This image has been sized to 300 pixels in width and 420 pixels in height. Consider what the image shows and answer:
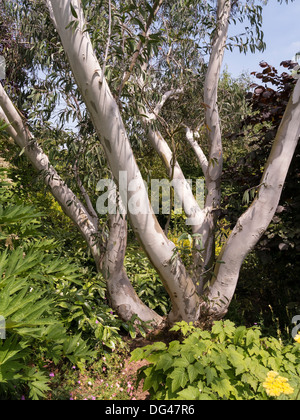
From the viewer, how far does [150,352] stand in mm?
2582

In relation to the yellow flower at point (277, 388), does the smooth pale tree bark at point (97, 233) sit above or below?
above

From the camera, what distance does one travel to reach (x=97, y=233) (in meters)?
3.91

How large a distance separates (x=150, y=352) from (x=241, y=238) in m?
1.37

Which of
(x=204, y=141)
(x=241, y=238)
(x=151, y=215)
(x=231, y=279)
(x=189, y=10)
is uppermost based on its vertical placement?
(x=189, y=10)

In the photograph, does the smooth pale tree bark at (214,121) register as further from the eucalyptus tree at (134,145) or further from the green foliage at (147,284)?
the green foliage at (147,284)

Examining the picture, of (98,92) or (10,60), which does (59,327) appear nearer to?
(98,92)

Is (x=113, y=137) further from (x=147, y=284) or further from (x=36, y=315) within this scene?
(x=147, y=284)

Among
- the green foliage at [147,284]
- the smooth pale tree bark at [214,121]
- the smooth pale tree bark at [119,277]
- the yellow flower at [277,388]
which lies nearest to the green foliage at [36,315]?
the smooth pale tree bark at [119,277]

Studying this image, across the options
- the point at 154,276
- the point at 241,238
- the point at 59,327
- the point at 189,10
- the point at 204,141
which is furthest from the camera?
the point at 204,141

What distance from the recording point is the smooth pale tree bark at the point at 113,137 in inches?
100

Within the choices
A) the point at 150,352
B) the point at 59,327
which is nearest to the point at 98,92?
the point at 59,327

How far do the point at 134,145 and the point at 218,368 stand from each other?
2582mm

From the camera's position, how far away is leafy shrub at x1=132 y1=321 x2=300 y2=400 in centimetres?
223

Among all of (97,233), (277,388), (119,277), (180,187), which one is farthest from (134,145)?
(277,388)
